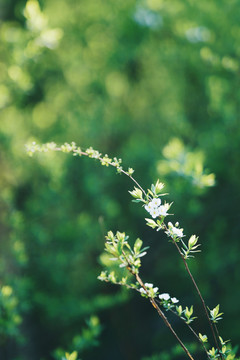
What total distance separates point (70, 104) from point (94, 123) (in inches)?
22.4

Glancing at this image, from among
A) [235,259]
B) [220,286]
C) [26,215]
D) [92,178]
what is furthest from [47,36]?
[220,286]

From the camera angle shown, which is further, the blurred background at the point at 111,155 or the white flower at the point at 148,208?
the blurred background at the point at 111,155

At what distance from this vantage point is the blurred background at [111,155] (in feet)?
11.0

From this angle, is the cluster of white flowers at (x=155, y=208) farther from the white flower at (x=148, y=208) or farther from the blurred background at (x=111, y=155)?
the blurred background at (x=111, y=155)

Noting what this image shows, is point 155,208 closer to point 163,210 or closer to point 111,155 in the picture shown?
point 163,210

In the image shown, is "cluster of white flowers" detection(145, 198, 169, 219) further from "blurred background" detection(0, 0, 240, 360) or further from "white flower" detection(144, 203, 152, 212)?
"blurred background" detection(0, 0, 240, 360)

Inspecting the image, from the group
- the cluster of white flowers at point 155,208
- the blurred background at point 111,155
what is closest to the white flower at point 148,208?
the cluster of white flowers at point 155,208

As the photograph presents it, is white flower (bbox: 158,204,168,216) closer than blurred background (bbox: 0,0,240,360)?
Yes

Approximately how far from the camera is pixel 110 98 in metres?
4.64

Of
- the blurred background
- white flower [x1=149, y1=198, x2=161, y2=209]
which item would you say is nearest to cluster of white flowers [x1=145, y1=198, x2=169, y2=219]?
white flower [x1=149, y1=198, x2=161, y2=209]

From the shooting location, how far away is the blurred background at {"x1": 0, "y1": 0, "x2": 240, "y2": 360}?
336 centimetres

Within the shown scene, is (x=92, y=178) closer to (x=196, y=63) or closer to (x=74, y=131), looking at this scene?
(x=74, y=131)

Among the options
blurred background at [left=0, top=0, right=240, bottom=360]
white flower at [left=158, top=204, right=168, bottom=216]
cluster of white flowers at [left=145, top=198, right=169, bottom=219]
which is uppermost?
blurred background at [left=0, top=0, right=240, bottom=360]

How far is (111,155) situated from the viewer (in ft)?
15.3
